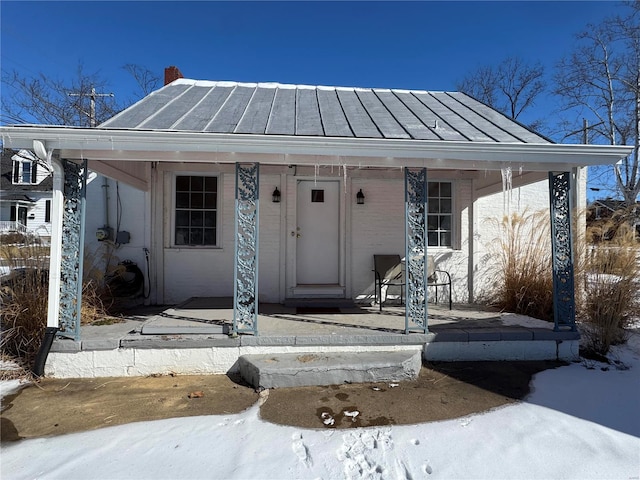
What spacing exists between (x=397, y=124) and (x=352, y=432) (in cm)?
403

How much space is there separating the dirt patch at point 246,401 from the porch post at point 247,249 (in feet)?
2.39

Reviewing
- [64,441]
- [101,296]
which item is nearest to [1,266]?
[101,296]

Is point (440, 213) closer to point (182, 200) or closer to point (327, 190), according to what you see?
point (327, 190)

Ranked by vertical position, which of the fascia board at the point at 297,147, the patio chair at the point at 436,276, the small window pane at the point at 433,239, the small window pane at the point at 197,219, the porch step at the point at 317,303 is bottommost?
the porch step at the point at 317,303

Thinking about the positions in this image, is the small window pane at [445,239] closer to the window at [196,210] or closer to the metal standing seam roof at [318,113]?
the metal standing seam roof at [318,113]

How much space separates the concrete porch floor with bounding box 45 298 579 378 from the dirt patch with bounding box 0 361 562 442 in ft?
0.62

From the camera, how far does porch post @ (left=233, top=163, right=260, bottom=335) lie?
13.9 ft

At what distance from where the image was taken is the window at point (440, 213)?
6930mm

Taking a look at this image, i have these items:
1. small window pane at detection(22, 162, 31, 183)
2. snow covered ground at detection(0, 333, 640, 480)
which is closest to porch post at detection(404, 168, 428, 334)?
snow covered ground at detection(0, 333, 640, 480)

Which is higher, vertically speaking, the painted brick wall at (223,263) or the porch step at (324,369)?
the painted brick wall at (223,263)

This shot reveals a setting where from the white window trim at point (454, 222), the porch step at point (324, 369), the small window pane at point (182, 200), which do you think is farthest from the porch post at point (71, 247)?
the white window trim at point (454, 222)

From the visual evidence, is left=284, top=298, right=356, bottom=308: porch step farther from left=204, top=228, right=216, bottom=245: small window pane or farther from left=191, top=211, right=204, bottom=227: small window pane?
left=191, top=211, right=204, bottom=227: small window pane

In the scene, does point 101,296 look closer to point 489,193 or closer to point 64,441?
point 64,441

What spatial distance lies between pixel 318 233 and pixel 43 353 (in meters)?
4.38
